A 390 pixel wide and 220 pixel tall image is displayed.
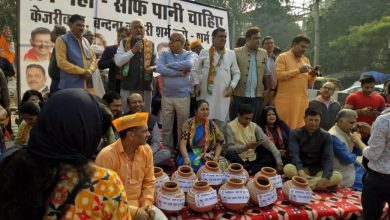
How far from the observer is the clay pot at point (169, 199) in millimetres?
2947

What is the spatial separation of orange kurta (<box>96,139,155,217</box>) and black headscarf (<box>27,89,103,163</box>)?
55.8 inches

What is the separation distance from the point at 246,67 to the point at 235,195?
2.31m

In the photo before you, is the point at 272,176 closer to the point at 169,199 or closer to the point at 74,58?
the point at 169,199

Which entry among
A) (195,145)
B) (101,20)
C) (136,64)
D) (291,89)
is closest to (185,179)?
(195,145)

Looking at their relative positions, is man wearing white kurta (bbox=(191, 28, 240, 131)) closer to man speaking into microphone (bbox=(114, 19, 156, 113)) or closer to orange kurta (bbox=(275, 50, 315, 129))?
man speaking into microphone (bbox=(114, 19, 156, 113))

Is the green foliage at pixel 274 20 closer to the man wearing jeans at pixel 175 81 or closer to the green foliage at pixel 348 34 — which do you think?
the green foliage at pixel 348 34

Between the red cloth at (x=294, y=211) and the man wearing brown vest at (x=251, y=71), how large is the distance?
1662 mm

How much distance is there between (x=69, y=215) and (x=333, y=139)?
361 cm

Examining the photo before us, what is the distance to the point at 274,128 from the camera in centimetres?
491

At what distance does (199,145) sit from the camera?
442cm

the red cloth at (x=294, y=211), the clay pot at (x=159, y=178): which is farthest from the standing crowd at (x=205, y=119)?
the clay pot at (x=159, y=178)

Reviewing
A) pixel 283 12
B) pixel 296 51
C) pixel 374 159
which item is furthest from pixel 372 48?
pixel 374 159

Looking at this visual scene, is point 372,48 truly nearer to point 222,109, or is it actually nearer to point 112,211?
point 222,109

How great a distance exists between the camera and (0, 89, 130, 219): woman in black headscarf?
1.21 metres
